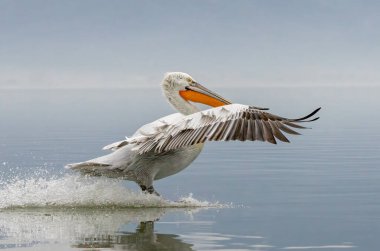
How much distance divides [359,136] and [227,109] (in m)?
14.6

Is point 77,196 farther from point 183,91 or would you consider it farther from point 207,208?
point 183,91

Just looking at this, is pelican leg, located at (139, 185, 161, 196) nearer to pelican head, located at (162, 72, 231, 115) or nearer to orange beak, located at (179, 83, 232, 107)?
pelican head, located at (162, 72, 231, 115)

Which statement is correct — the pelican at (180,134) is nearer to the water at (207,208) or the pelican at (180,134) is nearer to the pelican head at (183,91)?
the pelican head at (183,91)

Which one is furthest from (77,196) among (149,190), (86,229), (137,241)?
(137,241)

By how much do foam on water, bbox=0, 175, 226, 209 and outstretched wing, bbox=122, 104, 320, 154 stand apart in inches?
37.2

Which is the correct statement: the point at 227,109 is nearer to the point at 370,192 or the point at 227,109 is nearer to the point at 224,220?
the point at 224,220

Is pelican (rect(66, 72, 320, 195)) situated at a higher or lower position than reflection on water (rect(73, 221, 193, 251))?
higher

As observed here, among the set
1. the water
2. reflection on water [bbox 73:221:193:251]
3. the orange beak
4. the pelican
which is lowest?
reflection on water [bbox 73:221:193:251]

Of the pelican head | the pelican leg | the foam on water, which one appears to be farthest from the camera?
the pelican head

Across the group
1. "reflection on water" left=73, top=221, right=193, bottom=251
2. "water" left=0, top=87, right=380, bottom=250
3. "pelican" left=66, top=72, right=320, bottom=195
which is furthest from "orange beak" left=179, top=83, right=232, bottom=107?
"reflection on water" left=73, top=221, right=193, bottom=251

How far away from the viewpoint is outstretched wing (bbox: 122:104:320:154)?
9359 millimetres

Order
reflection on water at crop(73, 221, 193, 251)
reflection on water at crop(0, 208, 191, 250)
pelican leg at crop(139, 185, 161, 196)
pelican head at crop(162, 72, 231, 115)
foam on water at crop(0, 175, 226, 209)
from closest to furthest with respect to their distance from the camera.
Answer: reflection on water at crop(73, 221, 193, 251), reflection on water at crop(0, 208, 191, 250), foam on water at crop(0, 175, 226, 209), pelican leg at crop(139, 185, 161, 196), pelican head at crop(162, 72, 231, 115)

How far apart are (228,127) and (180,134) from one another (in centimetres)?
56

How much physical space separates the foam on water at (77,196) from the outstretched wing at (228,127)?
3.10 feet
